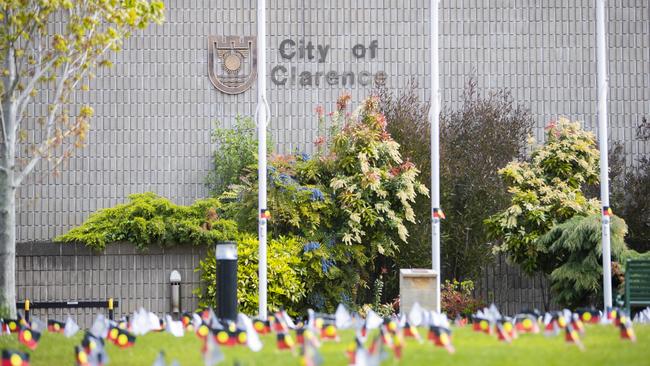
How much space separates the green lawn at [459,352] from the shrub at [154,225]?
8.58 meters

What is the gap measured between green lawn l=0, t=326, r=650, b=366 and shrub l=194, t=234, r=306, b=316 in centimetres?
765

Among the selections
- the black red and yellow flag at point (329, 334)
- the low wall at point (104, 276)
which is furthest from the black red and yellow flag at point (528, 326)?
the low wall at point (104, 276)

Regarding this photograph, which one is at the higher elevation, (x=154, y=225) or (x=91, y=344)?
(x=154, y=225)

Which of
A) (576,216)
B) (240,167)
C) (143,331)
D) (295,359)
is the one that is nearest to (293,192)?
(240,167)

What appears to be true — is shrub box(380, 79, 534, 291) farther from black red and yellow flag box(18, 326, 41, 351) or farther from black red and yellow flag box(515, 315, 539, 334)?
black red and yellow flag box(18, 326, 41, 351)

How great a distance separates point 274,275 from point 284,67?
514 centimetres

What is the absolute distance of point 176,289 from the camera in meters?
20.7

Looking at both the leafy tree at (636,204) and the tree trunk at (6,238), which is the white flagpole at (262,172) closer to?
the tree trunk at (6,238)

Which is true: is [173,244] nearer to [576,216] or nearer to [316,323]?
[576,216]

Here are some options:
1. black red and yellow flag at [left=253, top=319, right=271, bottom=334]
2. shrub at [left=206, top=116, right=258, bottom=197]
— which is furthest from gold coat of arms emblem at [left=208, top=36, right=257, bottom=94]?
black red and yellow flag at [left=253, top=319, right=271, bottom=334]

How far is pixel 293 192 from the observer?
20.2m

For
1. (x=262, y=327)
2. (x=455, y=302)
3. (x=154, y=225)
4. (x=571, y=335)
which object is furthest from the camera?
(x=154, y=225)

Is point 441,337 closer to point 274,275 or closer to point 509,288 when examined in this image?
point 274,275

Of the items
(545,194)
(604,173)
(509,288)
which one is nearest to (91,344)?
(604,173)
